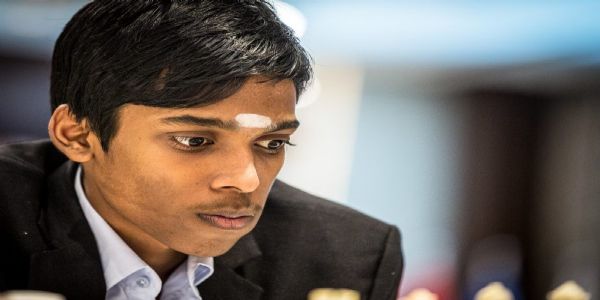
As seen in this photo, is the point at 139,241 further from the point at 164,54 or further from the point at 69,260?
the point at 164,54

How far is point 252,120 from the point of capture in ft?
3.92

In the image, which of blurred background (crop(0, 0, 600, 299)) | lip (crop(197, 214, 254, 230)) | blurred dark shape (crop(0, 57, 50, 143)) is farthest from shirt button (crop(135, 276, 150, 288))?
blurred background (crop(0, 0, 600, 299))

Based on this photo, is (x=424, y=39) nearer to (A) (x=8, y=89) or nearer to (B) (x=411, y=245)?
(B) (x=411, y=245)

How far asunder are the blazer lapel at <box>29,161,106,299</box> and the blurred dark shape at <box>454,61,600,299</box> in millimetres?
1141

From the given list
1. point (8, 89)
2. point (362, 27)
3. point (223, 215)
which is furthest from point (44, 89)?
point (362, 27)

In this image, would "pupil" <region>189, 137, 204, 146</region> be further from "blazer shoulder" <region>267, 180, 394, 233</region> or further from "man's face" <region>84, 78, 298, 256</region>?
"blazer shoulder" <region>267, 180, 394, 233</region>

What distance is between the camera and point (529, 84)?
218cm

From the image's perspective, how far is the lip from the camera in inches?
48.1

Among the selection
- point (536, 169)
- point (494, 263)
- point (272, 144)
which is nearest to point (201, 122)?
point (272, 144)

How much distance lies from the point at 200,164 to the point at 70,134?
0.22 m

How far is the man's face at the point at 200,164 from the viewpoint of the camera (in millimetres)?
1183

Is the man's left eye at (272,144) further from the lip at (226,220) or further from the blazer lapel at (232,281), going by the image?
the blazer lapel at (232,281)

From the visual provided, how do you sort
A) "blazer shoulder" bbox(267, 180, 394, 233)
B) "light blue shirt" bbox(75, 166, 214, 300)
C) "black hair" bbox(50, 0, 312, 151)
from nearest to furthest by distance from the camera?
"black hair" bbox(50, 0, 312, 151) → "light blue shirt" bbox(75, 166, 214, 300) → "blazer shoulder" bbox(267, 180, 394, 233)

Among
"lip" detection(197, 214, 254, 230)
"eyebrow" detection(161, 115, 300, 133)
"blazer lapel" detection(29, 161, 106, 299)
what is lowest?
"blazer lapel" detection(29, 161, 106, 299)
